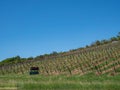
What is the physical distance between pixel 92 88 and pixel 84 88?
44 centimetres

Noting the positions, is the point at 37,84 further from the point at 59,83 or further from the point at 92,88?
the point at 92,88

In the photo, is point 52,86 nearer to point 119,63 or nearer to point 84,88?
point 84,88

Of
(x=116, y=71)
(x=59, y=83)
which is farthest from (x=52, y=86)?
(x=116, y=71)

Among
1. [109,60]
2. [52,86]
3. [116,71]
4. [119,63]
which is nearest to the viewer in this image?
[52,86]

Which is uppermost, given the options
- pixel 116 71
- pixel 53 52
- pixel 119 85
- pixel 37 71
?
pixel 53 52

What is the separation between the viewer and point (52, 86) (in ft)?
55.8

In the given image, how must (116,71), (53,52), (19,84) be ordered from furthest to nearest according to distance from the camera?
(53,52) → (116,71) → (19,84)

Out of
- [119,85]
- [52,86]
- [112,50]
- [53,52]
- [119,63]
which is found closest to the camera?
[119,85]

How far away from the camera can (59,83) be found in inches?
680

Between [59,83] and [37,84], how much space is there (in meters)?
1.39

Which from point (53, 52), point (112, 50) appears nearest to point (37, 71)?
point (112, 50)

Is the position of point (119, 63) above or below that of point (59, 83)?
above

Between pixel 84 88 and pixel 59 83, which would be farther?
pixel 59 83

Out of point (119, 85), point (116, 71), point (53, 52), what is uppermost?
point (53, 52)
